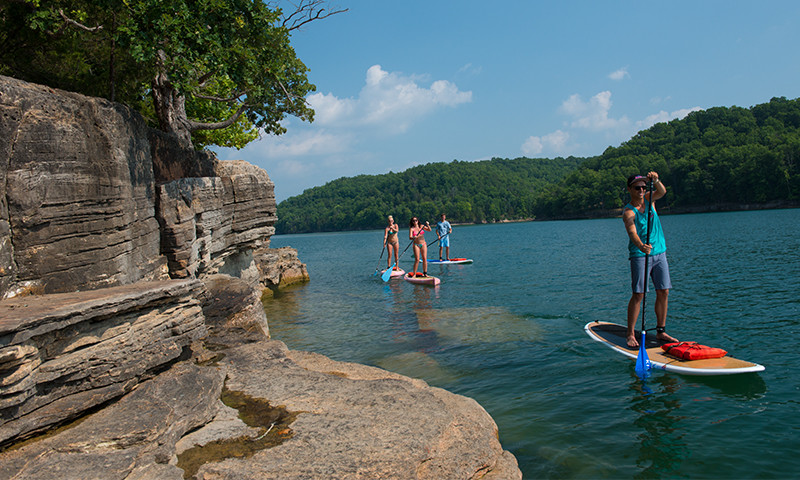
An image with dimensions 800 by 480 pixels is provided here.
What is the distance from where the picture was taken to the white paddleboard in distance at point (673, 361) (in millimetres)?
7207

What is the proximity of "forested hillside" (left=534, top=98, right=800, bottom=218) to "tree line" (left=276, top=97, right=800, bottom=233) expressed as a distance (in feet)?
0.63

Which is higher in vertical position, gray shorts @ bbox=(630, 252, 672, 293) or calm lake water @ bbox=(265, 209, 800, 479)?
gray shorts @ bbox=(630, 252, 672, 293)

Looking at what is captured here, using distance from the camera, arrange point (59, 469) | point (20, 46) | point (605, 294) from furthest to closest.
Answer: point (605, 294) < point (20, 46) < point (59, 469)

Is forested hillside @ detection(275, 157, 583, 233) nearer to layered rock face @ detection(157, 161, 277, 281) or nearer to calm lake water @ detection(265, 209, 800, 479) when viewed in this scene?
calm lake water @ detection(265, 209, 800, 479)

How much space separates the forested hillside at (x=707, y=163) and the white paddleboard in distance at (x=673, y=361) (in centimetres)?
8079

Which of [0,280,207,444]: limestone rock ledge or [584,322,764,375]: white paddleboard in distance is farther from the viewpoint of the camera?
[584,322,764,375]: white paddleboard in distance

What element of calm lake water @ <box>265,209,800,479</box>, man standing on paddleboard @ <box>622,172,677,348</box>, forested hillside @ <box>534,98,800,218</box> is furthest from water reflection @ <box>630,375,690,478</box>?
forested hillside @ <box>534,98,800,218</box>

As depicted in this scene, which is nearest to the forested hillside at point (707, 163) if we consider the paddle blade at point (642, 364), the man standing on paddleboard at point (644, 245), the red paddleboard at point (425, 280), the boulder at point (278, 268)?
the boulder at point (278, 268)

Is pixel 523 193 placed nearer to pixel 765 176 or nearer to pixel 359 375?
pixel 765 176

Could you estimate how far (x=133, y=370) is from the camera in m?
5.45

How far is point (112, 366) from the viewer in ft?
17.1

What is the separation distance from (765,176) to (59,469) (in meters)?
105

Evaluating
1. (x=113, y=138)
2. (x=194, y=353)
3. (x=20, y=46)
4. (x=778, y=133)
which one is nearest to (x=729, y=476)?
(x=194, y=353)

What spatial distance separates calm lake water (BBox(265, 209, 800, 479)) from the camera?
564 centimetres
